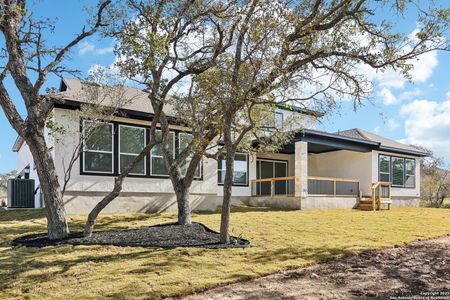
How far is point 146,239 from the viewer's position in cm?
883

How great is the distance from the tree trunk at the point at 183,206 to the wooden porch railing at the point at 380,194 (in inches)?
416

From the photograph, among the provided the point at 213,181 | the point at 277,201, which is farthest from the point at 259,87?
the point at 277,201

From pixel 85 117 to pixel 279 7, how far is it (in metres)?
6.69

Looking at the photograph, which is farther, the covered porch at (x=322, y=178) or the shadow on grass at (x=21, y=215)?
the covered porch at (x=322, y=178)

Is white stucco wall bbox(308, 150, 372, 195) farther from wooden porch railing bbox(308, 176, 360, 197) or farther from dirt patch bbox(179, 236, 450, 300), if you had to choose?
dirt patch bbox(179, 236, 450, 300)

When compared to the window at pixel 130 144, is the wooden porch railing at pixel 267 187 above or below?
below

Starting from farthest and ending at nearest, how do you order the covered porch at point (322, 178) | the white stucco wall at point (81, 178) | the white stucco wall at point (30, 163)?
1. the covered porch at point (322, 178)
2. the white stucco wall at point (30, 163)
3. the white stucco wall at point (81, 178)

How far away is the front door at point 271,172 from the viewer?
20.8 meters

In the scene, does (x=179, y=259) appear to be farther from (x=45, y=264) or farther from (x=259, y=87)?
(x=259, y=87)

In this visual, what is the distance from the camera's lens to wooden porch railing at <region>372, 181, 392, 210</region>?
18.6m

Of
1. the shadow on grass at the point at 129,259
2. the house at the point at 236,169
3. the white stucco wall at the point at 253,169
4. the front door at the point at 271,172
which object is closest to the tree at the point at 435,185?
the house at the point at 236,169

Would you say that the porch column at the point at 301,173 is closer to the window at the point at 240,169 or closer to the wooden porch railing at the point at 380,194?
the window at the point at 240,169

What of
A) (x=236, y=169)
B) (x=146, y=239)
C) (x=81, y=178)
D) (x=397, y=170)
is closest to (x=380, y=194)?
(x=397, y=170)

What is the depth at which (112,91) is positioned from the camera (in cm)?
1145
